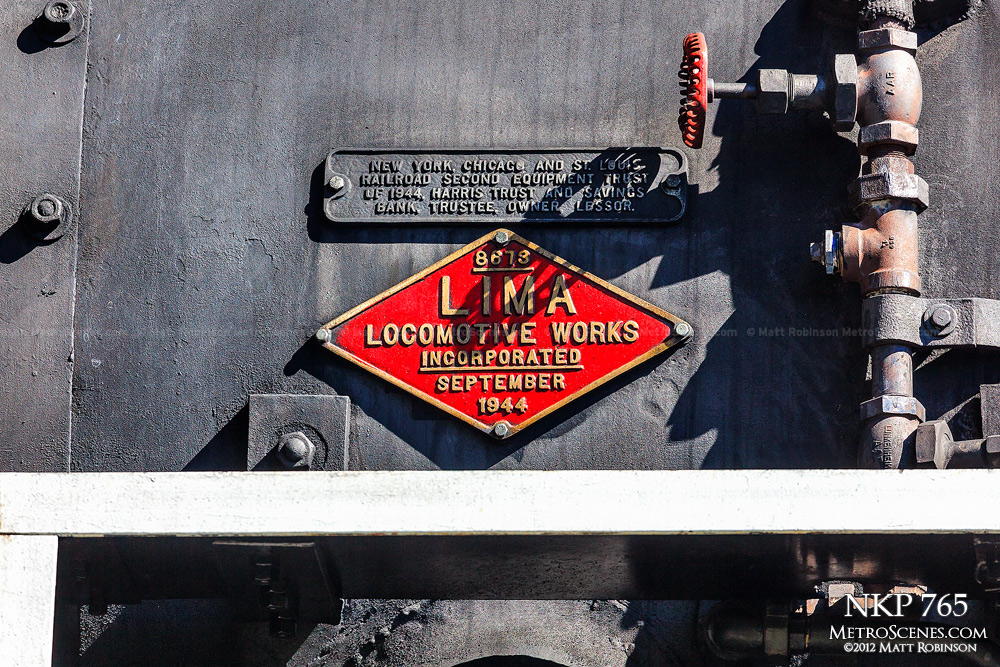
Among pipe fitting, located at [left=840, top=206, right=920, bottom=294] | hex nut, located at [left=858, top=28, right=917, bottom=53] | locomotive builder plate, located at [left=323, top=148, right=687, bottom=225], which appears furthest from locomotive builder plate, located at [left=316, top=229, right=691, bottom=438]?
hex nut, located at [left=858, top=28, right=917, bottom=53]

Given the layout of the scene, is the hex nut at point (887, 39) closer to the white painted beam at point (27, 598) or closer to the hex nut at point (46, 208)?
the hex nut at point (46, 208)

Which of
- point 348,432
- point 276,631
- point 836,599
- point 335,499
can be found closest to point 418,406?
point 348,432

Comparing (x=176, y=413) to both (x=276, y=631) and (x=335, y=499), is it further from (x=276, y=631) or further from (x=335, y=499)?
(x=276, y=631)

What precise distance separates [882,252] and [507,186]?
163cm

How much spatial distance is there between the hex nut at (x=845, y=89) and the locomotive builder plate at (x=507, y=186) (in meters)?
0.70

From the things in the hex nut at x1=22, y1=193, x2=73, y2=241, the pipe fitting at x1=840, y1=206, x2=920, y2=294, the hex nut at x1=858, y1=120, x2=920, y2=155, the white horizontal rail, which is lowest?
the white horizontal rail

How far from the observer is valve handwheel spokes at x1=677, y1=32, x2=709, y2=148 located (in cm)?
547

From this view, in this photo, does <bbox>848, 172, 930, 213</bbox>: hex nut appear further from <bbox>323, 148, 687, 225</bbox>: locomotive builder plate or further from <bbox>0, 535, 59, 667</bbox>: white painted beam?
<bbox>0, 535, 59, 667</bbox>: white painted beam

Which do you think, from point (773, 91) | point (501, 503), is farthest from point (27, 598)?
point (773, 91)

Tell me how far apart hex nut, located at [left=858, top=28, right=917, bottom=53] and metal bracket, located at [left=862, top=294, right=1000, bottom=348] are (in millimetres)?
1088

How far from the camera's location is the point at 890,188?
5.55 metres

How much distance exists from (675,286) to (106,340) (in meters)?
2.50

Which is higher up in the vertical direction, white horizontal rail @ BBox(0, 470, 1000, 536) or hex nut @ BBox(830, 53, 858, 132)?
hex nut @ BBox(830, 53, 858, 132)

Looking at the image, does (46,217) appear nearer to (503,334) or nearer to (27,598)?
(27,598)
